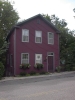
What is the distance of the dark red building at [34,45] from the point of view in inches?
825

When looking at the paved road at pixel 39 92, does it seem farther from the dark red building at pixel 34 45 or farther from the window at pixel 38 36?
the window at pixel 38 36

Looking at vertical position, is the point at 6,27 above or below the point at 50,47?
above

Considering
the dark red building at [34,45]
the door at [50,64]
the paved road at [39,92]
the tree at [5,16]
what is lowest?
the paved road at [39,92]

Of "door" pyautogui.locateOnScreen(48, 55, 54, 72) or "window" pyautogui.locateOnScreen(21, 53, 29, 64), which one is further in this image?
"door" pyautogui.locateOnScreen(48, 55, 54, 72)

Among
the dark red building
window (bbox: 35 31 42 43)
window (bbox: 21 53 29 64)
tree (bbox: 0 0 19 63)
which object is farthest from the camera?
tree (bbox: 0 0 19 63)

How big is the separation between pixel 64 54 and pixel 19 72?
7852mm

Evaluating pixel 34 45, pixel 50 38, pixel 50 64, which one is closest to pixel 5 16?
pixel 50 38

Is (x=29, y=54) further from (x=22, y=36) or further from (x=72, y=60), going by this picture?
(x=72, y=60)

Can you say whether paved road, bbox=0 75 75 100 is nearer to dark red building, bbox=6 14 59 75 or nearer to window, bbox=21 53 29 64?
window, bbox=21 53 29 64

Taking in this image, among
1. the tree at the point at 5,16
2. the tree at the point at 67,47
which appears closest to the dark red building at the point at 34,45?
the tree at the point at 67,47

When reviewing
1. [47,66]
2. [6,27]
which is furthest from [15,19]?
[47,66]

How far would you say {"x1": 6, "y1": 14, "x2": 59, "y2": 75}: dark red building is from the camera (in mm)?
20953

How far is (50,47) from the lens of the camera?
22953 millimetres

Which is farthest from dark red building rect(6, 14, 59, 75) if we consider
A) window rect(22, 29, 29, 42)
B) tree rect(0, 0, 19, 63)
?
tree rect(0, 0, 19, 63)
